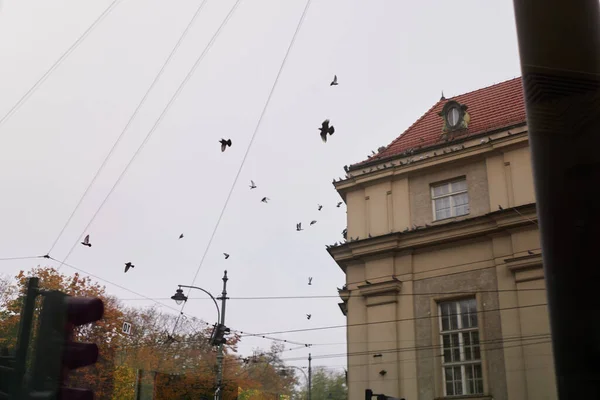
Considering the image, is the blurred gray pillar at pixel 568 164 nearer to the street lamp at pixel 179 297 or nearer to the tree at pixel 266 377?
the street lamp at pixel 179 297

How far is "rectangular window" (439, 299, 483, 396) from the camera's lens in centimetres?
1490

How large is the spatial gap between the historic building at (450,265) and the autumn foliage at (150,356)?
307 inches

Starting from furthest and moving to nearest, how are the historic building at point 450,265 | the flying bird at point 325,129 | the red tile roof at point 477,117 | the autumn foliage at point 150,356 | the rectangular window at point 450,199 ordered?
the autumn foliage at point 150,356, the red tile roof at point 477,117, the rectangular window at point 450,199, the historic building at point 450,265, the flying bird at point 325,129

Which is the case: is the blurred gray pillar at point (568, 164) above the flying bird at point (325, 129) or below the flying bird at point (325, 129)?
below

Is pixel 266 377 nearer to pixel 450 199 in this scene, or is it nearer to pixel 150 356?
pixel 150 356

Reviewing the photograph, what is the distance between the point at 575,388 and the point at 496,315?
14.4 metres

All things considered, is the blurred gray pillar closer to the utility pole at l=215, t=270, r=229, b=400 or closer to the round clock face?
the round clock face

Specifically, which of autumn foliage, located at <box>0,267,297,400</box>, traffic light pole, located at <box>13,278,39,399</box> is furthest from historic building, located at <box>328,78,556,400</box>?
traffic light pole, located at <box>13,278,39,399</box>

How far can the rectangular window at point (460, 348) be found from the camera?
14898mm

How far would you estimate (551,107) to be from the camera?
5.90 ft

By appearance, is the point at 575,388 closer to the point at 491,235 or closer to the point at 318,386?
the point at 491,235

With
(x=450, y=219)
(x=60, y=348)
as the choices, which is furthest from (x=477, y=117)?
(x=60, y=348)

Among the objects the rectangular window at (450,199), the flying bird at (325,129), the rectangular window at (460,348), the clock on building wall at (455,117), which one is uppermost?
the clock on building wall at (455,117)

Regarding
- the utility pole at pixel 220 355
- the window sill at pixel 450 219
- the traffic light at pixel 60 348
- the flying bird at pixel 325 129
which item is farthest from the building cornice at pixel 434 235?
the traffic light at pixel 60 348
